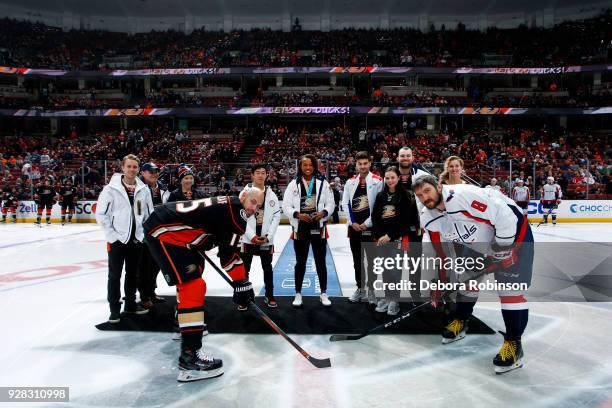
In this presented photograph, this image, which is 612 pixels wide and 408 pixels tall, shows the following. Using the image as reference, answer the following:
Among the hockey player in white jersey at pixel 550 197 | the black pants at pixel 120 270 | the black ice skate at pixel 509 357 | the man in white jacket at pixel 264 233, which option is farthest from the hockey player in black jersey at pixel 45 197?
the hockey player in white jersey at pixel 550 197

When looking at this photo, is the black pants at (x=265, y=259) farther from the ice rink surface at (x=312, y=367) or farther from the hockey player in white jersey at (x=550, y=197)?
Result: the hockey player in white jersey at (x=550, y=197)

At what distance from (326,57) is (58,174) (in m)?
20.7

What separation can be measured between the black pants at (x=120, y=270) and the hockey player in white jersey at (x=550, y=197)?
43.5 feet

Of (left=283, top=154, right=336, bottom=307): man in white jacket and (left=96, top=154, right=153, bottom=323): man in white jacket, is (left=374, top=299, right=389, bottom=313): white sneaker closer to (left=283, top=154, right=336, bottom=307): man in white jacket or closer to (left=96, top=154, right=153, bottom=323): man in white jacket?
(left=283, top=154, right=336, bottom=307): man in white jacket

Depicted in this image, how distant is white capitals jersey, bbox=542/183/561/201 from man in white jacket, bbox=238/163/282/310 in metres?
11.8

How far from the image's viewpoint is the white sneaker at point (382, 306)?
461 cm

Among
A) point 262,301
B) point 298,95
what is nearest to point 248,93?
point 298,95

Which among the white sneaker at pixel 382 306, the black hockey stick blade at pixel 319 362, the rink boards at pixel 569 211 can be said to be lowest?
the black hockey stick blade at pixel 319 362

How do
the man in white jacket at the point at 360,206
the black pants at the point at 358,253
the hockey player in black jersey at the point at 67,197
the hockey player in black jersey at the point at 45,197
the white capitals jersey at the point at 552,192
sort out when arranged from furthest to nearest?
Answer: the hockey player in black jersey at the point at 67,197
the hockey player in black jersey at the point at 45,197
the white capitals jersey at the point at 552,192
the black pants at the point at 358,253
the man in white jacket at the point at 360,206

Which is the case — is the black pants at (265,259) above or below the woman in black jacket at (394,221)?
below

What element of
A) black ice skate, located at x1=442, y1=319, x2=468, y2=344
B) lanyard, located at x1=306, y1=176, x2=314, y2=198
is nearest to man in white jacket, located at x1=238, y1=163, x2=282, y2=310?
lanyard, located at x1=306, y1=176, x2=314, y2=198

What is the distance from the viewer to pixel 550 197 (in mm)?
13281

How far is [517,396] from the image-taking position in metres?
2.87

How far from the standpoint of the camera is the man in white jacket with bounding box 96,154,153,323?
14.3ft
